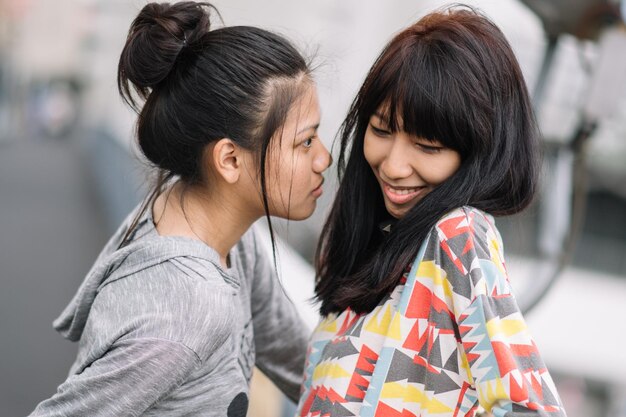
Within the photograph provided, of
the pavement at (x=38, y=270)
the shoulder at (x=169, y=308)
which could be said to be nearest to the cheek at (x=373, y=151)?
the shoulder at (x=169, y=308)

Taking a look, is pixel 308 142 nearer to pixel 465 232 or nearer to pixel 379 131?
pixel 379 131

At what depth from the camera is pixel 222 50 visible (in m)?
1.58

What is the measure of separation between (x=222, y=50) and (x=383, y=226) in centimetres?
45

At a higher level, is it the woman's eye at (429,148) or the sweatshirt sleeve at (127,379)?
the woman's eye at (429,148)

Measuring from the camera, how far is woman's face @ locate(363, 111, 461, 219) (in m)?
1.47

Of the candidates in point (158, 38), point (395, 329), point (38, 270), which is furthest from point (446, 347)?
point (38, 270)

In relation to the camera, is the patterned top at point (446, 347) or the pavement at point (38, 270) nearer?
the patterned top at point (446, 347)

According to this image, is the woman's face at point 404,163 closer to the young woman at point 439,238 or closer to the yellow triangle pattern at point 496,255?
the young woman at point 439,238

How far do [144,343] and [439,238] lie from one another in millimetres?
502

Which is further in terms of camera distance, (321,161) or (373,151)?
(321,161)

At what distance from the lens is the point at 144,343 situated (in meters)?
1.39

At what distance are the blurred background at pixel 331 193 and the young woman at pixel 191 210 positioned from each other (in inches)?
7.8

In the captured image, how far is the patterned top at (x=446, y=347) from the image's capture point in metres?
1.27

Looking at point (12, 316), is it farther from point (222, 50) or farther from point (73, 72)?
point (73, 72)
